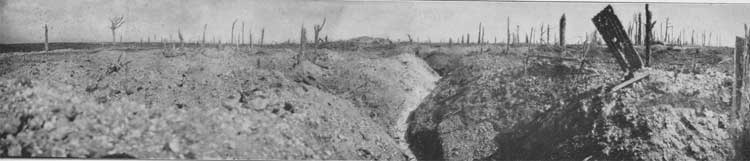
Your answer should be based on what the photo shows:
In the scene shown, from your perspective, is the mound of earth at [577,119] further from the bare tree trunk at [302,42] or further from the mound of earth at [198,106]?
the bare tree trunk at [302,42]

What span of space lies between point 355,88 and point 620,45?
5.81 metres

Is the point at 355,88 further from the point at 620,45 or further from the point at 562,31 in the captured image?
the point at 620,45

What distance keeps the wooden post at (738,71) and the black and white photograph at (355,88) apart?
28 mm

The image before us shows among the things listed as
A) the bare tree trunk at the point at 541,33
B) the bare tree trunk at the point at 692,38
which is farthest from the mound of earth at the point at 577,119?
the bare tree trunk at the point at 692,38

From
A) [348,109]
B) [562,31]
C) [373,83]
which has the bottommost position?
[348,109]

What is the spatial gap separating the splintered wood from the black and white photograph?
0.04 m

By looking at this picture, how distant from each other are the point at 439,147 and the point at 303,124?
2883 mm

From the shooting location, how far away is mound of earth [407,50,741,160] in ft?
24.8

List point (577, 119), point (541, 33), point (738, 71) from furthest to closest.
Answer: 1. point (541, 33)
2. point (577, 119)
3. point (738, 71)

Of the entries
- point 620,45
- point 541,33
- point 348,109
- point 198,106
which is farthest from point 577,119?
point 198,106

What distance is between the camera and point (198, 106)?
784 cm

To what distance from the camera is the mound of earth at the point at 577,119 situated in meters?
7.55

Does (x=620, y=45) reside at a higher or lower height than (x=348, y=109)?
higher

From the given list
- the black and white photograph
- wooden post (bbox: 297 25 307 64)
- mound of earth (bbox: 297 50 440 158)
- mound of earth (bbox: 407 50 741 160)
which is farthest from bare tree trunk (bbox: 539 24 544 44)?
wooden post (bbox: 297 25 307 64)
